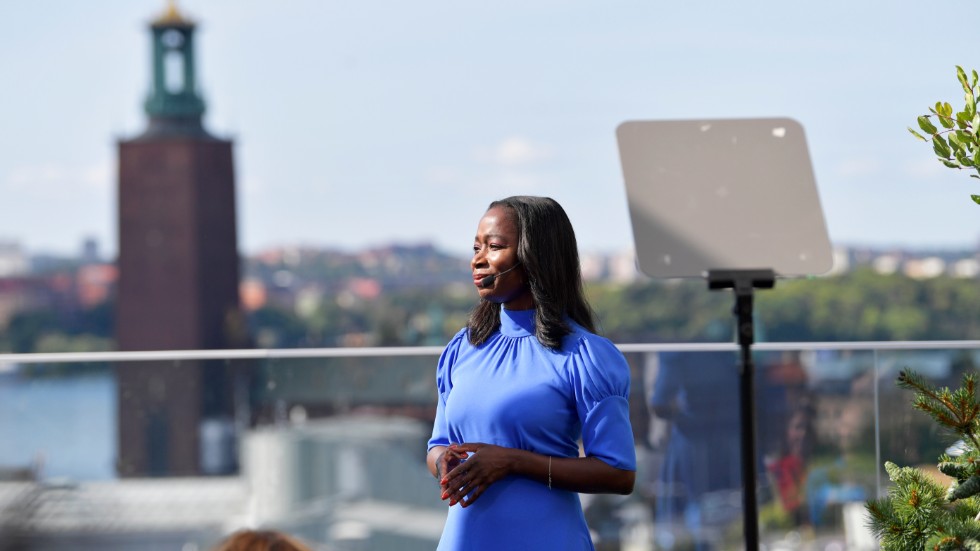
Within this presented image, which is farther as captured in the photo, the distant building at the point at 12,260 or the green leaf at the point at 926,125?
the distant building at the point at 12,260

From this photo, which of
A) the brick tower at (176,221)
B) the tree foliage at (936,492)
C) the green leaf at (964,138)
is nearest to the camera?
the tree foliage at (936,492)

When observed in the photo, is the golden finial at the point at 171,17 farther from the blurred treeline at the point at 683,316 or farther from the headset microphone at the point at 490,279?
the headset microphone at the point at 490,279

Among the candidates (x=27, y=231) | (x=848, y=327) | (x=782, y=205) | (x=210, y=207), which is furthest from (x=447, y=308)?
(x=782, y=205)

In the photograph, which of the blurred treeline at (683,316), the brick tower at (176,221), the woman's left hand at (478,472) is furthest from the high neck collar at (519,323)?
the brick tower at (176,221)

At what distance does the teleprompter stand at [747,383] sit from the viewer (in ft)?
6.18

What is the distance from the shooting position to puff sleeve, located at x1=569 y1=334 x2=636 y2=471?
5.52 feet

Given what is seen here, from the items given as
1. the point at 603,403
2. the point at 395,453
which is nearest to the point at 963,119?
the point at 603,403

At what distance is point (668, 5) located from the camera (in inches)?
2660

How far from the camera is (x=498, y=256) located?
174 centimetres

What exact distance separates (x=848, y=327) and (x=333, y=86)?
91.2 feet

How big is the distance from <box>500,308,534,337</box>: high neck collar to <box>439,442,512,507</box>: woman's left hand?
0.17 meters

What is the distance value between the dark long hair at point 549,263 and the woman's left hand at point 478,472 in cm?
16

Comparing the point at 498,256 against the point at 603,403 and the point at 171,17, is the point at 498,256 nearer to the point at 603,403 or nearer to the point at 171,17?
the point at 603,403

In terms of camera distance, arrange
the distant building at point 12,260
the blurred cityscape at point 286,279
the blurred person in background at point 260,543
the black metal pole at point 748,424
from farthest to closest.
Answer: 1. the distant building at point 12,260
2. the blurred cityscape at point 286,279
3. the black metal pole at point 748,424
4. the blurred person in background at point 260,543
